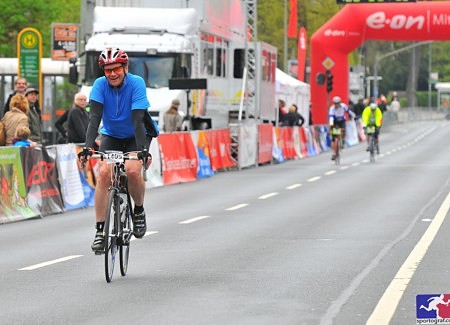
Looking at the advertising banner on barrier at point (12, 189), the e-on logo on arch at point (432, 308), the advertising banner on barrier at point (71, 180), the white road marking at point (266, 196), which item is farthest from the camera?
the white road marking at point (266, 196)

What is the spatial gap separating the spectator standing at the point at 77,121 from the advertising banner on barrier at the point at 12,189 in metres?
3.39

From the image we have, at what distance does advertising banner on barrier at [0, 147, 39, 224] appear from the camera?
17812 mm

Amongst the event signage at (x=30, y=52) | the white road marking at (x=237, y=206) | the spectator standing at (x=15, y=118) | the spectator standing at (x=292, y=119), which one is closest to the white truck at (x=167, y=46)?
the event signage at (x=30, y=52)

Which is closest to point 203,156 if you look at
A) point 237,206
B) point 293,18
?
point 237,206

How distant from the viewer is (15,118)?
1916 centimetres

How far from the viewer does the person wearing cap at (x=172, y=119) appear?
94.0ft

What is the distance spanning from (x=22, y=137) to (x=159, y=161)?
6.98 meters

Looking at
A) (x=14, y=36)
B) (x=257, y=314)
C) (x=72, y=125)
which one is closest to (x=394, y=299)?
(x=257, y=314)

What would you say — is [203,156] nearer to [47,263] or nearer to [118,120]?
[47,263]

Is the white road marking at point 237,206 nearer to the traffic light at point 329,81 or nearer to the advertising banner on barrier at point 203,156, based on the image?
the advertising banner on barrier at point 203,156

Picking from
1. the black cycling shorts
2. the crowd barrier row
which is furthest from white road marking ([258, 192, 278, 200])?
the black cycling shorts

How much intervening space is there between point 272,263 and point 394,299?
2.77m

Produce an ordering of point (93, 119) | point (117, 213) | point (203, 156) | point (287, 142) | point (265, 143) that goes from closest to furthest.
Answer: point (117, 213) → point (93, 119) → point (203, 156) → point (265, 143) → point (287, 142)

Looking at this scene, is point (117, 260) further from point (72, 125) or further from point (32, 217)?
point (72, 125)
